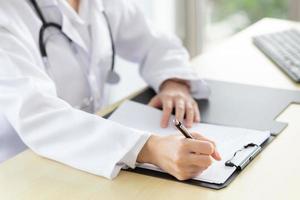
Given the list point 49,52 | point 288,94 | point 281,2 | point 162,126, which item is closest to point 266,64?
point 288,94

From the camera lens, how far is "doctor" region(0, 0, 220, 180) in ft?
3.99

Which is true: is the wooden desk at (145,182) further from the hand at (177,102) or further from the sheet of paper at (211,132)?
the hand at (177,102)

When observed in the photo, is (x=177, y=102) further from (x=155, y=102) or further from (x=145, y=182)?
(x=145, y=182)

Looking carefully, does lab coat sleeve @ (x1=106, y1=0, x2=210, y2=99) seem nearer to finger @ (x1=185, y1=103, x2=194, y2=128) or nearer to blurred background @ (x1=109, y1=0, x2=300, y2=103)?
finger @ (x1=185, y1=103, x2=194, y2=128)

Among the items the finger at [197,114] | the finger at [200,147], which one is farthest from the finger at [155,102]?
the finger at [200,147]

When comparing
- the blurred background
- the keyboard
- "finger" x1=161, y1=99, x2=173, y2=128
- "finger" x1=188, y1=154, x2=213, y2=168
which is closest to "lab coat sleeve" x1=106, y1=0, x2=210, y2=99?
"finger" x1=161, y1=99, x2=173, y2=128

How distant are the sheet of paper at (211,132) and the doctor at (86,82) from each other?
2 cm

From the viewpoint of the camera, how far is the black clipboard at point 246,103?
1397 millimetres

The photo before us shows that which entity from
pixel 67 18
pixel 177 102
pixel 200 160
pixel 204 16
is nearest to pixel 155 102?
pixel 177 102

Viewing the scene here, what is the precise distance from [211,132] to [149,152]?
20cm

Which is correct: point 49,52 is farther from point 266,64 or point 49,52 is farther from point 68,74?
point 266,64

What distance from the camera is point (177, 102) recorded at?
4.97 feet

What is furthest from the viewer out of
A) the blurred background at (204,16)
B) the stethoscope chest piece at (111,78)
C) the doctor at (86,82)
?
the blurred background at (204,16)

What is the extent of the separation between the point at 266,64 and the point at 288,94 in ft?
0.84
